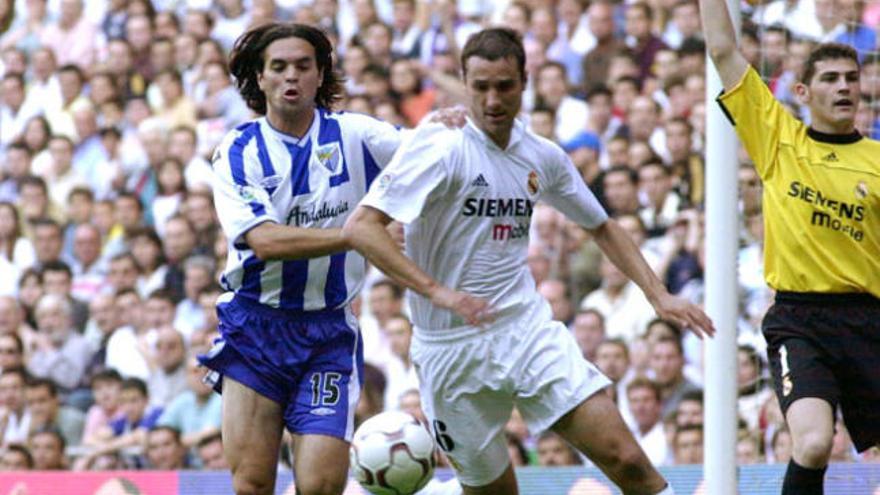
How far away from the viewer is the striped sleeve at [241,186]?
288 inches

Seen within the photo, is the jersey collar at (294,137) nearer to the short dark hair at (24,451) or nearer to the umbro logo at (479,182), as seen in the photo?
the umbro logo at (479,182)

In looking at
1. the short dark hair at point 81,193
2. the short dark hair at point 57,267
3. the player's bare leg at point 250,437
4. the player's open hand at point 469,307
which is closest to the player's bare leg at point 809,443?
the player's open hand at point 469,307

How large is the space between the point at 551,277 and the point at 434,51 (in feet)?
8.96

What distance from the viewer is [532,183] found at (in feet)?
24.2

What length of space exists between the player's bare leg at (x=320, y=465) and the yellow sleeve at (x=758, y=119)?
2.07 metres

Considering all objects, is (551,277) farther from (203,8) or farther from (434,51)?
(203,8)

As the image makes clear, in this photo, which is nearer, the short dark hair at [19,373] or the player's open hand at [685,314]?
the player's open hand at [685,314]

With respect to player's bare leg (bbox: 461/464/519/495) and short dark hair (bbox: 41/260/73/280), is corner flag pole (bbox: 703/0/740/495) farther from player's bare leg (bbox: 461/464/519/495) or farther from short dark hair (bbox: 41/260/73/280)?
short dark hair (bbox: 41/260/73/280)

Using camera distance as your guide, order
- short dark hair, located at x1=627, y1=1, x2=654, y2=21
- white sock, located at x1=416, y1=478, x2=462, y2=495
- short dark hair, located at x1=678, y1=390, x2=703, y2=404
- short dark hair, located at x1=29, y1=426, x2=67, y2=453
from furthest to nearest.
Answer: short dark hair, located at x1=627, y1=1, x2=654, y2=21 < short dark hair, located at x1=29, y1=426, x2=67, y2=453 < short dark hair, located at x1=678, y1=390, x2=703, y2=404 < white sock, located at x1=416, y1=478, x2=462, y2=495

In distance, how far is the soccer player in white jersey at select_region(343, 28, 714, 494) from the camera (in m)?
7.11

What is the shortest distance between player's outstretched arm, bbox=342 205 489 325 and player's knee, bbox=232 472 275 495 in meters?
1.14

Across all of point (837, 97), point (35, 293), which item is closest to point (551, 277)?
point (35, 293)

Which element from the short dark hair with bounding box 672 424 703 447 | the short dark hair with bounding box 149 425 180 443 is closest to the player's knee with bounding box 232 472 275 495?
the short dark hair with bounding box 672 424 703 447

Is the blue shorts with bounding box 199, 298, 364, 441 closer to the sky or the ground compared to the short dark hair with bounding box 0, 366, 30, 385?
closer to the sky
